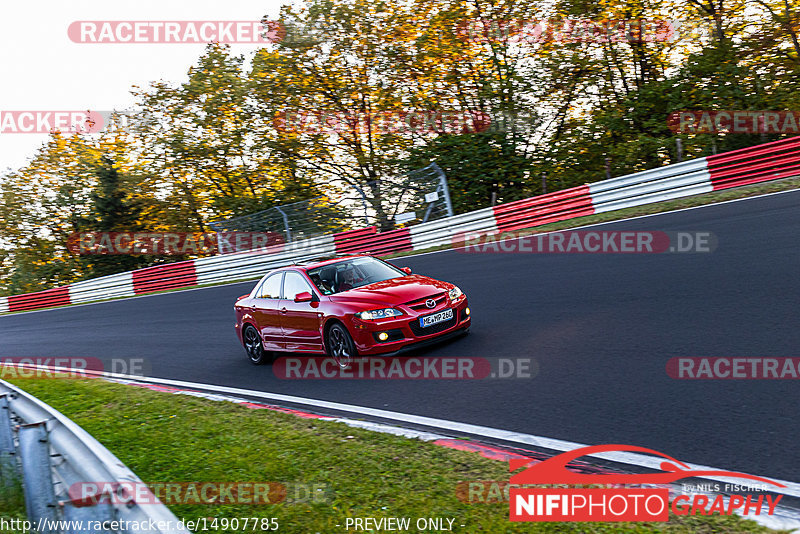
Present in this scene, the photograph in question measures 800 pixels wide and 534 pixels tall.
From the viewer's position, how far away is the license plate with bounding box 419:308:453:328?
878 cm

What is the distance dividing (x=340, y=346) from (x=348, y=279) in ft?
3.53

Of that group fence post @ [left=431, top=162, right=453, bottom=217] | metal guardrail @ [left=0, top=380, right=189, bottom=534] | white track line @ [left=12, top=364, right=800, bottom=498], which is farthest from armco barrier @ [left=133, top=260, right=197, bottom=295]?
metal guardrail @ [left=0, top=380, right=189, bottom=534]

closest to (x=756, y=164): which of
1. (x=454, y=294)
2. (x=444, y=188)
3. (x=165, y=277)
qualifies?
(x=444, y=188)

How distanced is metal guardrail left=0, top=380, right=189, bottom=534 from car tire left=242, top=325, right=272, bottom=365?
5990 millimetres

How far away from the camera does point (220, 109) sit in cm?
3562

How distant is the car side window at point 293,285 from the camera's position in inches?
391

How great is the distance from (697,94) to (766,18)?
4696 millimetres

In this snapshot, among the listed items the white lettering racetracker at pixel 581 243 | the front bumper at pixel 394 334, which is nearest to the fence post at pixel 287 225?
the white lettering racetracker at pixel 581 243

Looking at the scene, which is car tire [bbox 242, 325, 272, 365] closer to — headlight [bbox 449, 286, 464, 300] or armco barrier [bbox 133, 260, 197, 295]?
headlight [bbox 449, 286, 464, 300]

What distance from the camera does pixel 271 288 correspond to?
35.1 feet

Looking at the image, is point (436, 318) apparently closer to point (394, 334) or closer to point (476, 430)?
point (394, 334)

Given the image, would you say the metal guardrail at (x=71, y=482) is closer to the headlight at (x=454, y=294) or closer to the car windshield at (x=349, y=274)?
Result: the car windshield at (x=349, y=274)

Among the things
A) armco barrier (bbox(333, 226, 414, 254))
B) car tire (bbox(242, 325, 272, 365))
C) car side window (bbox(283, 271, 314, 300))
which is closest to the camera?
car side window (bbox(283, 271, 314, 300))

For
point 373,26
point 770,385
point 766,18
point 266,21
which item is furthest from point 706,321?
point 266,21
